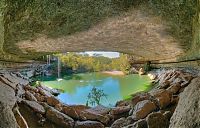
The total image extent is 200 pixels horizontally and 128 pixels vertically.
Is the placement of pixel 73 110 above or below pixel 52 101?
below

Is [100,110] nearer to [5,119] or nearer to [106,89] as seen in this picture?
[106,89]

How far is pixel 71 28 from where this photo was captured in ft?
6.82

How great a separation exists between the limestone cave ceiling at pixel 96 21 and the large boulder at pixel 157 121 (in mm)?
2381

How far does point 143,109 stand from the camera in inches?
225

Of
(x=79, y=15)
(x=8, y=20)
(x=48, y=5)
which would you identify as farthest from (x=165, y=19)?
(x=8, y=20)

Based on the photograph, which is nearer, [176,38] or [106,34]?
[176,38]

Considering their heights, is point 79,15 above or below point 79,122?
above

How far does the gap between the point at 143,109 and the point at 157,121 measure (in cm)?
95

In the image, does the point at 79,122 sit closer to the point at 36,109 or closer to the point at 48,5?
the point at 36,109

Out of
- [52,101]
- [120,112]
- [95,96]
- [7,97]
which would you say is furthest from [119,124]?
[95,96]

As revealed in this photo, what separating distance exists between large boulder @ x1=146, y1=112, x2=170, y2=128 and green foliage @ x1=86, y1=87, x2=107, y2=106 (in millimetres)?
3443

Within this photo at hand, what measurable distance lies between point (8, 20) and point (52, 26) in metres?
0.32

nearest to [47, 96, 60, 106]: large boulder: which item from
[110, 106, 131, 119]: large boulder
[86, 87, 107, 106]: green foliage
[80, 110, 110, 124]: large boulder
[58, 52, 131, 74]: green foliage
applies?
[80, 110, 110, 124]: large boulder

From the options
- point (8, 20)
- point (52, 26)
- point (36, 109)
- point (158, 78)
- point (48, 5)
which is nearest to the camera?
point (48, 5)
